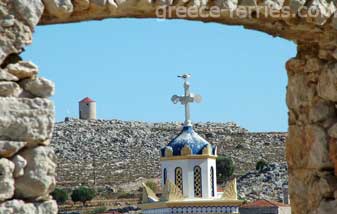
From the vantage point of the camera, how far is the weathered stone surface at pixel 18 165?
597 cm

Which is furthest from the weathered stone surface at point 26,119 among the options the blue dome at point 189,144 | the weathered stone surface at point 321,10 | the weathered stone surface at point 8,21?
the blue dome at point 189,144

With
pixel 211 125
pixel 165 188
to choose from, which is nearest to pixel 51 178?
pixel 165 188

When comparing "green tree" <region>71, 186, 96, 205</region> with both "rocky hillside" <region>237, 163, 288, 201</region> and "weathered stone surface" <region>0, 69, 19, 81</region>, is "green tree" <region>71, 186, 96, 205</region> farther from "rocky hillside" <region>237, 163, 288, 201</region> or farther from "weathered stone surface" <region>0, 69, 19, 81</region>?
"weathered stone surface" <region>0, 69, 19, 81</region>

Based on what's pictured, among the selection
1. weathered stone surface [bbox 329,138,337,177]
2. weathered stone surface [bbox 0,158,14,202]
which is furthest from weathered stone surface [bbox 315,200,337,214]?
weathered stone surface [bbox 0,158,14,202]

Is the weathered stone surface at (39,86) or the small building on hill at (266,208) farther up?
the small building on hill at (266,208)

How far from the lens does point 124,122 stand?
10344 centimetres

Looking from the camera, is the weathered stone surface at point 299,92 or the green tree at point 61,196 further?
the green tree at point 61,196

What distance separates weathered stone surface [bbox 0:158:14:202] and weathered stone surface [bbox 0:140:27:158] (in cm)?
3

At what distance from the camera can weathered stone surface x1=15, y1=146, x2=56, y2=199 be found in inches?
236

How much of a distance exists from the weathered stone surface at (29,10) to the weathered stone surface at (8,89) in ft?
1.04

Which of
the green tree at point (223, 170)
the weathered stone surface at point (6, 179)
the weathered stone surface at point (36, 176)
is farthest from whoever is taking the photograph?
the green tree at point (223, 170)

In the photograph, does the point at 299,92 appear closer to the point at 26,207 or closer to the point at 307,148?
the point at 307,148

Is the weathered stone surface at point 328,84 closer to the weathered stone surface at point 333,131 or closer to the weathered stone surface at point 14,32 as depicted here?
the weathered stone surface at point 333,131

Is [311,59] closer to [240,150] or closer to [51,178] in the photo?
[51,178]
